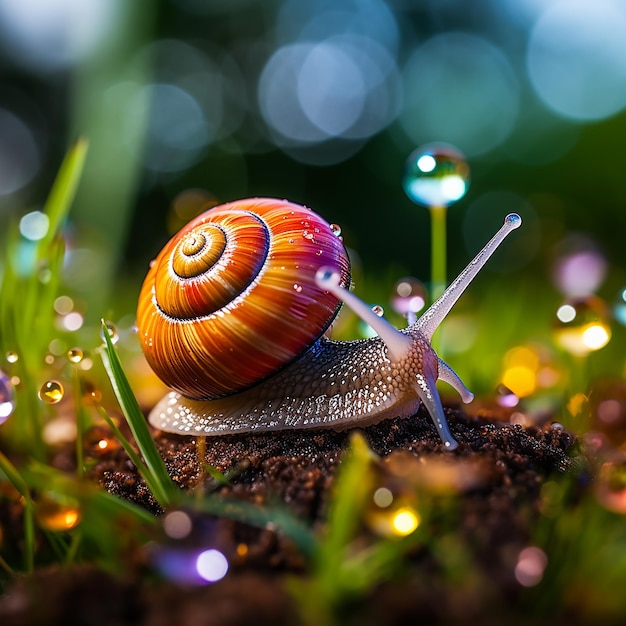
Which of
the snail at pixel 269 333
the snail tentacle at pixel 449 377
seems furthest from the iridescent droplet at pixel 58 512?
the snail tentacle at pixel 449 377

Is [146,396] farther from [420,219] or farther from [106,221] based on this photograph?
[420,219]

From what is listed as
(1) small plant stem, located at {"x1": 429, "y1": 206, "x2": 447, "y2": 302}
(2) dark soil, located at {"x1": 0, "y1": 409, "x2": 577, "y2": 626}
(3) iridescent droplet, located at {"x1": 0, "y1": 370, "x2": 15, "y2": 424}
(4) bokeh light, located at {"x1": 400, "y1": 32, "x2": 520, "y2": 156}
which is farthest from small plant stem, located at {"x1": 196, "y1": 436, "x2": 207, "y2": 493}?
(4) bokeh light, located at {"x1": 400, "y1": 32, "x2": 520, "y2": 156}

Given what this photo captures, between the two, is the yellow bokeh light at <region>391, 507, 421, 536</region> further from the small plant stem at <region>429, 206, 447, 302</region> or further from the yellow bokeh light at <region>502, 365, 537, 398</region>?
the yellow bokeh light at <region>502, 365, 537, 398</region>

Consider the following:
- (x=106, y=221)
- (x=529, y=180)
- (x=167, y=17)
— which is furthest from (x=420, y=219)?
(x=167, y=17)

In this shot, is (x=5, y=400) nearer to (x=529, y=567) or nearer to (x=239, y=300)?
(x=239, y=300)

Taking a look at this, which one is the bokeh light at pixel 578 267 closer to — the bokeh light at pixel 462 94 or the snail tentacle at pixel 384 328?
the bokeh light at pixel 462 94

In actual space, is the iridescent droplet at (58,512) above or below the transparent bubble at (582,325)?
below

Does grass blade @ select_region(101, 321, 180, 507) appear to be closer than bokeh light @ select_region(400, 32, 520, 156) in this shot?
Yes

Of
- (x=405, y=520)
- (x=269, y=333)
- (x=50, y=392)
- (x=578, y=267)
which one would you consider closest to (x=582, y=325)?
(x=269, y=333)
